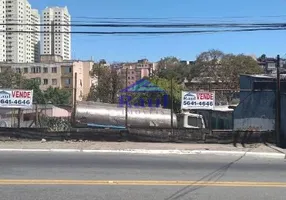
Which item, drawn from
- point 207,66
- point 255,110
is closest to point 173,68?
point 207,66

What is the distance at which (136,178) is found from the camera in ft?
31.9

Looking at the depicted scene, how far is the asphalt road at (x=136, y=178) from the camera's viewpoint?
799 centimetres

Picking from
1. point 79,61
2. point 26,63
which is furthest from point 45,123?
point 79,61

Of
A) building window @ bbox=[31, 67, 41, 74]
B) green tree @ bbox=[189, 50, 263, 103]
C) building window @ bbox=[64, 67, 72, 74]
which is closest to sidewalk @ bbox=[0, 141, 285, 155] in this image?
green tree @ bbox=[189, 50, 263, 103]

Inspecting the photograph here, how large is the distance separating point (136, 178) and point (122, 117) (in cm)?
1360

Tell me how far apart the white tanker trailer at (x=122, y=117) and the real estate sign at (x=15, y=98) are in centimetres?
371

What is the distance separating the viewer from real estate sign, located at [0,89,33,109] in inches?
736

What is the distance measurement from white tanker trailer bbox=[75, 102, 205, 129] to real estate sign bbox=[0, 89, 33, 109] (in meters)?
3.71

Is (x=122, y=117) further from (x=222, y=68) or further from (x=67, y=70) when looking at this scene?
(x=67, y=70)

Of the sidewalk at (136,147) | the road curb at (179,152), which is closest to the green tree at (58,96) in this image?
the sidewalk at (136,147)

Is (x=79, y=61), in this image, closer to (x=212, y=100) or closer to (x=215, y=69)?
(x=215, y=69)

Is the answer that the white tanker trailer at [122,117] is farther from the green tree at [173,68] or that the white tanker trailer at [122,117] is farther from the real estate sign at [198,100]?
the green tree at [173,68]

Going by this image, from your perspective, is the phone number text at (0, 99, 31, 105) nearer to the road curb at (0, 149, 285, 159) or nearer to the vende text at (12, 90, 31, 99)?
the vende text at (12, 90, 31, 99)

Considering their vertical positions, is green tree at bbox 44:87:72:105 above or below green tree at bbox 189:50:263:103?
below
